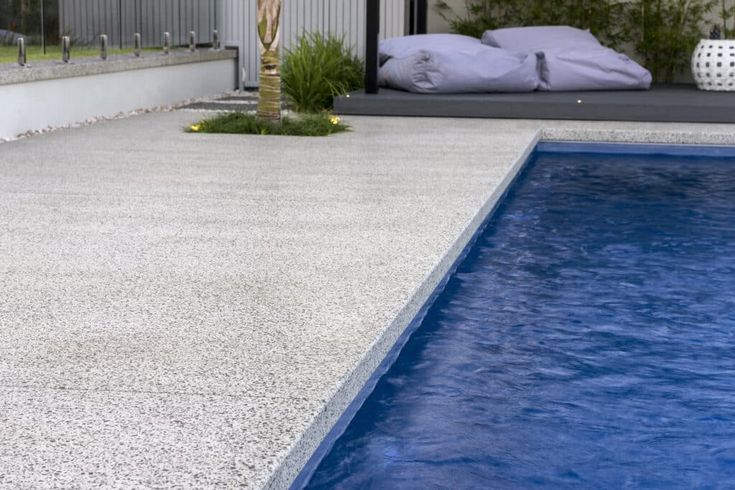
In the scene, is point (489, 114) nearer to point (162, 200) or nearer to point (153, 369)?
point (162, 200)

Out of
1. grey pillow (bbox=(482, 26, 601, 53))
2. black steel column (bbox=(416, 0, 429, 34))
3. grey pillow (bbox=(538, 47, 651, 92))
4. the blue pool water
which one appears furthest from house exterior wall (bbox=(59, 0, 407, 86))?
the blue pool water

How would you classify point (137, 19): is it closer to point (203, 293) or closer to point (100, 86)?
point (100, 86)

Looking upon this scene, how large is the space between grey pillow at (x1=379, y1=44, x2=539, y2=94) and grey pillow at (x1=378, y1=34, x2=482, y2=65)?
16cm

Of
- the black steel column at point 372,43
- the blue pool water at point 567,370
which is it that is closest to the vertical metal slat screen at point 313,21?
the black steel column at point 372,43

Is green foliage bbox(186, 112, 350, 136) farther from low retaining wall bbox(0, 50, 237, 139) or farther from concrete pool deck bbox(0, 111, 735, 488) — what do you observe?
concrete pool deck bbox(0, 111, 735, 488)

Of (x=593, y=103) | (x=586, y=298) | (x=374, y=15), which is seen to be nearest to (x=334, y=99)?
(x=374, y=15)

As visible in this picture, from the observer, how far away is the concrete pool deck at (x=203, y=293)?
2.58 m

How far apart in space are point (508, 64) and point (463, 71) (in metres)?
0.50

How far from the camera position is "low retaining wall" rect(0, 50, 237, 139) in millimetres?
8602

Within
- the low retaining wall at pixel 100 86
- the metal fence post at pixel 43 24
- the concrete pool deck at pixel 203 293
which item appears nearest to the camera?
the concrete pool deck at pixel 203 293

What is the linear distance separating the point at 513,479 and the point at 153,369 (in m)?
0.96

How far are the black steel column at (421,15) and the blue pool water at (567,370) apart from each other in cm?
807

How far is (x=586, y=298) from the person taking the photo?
192 inches

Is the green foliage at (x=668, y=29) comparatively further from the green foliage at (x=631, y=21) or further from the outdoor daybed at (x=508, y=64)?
the outdoor daybed at (x=508, y=64)
